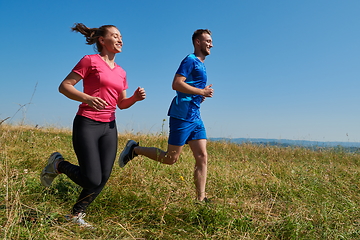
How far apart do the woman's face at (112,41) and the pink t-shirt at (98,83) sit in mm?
166

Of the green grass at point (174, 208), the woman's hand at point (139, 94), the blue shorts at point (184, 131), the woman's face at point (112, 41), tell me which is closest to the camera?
the green grass at point (174, 208)

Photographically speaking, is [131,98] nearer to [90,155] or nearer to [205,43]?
[90,155]

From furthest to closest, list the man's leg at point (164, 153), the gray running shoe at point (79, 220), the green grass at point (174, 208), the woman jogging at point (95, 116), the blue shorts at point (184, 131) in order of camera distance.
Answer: the man's leg at point (164, 153)
the blue shorts at point (184, 131)
the woman jogging at point (95, 116)
the gray running shoe at point (79, 220)
the green grass at point (174, 208)

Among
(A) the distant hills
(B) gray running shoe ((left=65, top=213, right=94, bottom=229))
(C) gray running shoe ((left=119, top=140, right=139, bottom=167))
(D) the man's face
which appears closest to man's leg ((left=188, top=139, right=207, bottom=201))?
(C) gray running shoe ((left=119, top=140, right=139, bottom=167))

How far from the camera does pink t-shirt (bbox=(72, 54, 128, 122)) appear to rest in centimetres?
295

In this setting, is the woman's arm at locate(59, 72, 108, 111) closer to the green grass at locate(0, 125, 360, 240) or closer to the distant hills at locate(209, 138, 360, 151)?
the green grass at locate(0, 125, 360, 240)

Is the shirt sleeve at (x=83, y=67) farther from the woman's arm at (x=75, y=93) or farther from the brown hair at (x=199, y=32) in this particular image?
the brown hair at (x=199, y=32)

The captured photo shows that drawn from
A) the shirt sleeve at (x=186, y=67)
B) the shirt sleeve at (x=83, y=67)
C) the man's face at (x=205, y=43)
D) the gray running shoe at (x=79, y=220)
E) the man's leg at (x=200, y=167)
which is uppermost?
the man's face at (x=205, y=43)

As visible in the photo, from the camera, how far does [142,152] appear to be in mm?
4184

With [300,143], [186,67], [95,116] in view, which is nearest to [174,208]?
[95,116]

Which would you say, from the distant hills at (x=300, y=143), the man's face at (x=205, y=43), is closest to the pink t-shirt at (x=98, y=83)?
the man's face at (x=205, y=43)

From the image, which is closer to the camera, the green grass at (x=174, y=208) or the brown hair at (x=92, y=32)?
the green grass at (x=174, y=208)

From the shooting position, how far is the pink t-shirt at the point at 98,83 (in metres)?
2.95

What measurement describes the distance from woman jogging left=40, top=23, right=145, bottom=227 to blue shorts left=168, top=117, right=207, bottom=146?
619 millimetres
